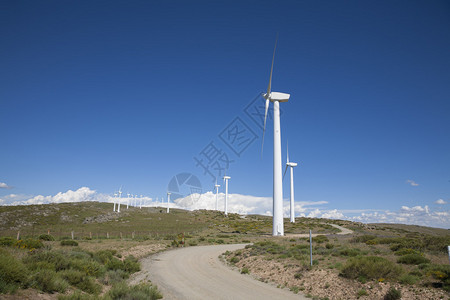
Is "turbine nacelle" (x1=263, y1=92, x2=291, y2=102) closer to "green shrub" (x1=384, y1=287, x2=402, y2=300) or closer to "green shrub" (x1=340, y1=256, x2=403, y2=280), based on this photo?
"green shrub" (x1=340, y1=256, x2=403, y2=280)

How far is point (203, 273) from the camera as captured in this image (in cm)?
1977

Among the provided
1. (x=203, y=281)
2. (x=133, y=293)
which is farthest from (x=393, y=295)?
(x=133, y=293)

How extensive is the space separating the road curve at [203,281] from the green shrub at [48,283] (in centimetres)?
504

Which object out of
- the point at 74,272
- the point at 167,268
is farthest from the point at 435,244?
the point at 74,272

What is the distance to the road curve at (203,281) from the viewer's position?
14.3m

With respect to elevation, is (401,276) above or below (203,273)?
above

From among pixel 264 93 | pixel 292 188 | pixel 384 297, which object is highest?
pixel 264 93

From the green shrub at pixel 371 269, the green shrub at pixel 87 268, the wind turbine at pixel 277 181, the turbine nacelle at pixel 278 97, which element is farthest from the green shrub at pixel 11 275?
the turbine nacelle at pixel 278 97

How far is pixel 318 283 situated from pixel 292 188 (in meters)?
72.2

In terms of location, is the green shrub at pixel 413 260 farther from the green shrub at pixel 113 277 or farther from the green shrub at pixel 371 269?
the green shrub at pixel 113 277

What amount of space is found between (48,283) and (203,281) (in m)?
9.21

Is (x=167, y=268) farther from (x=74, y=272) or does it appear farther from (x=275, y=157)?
(x=275, y=157)

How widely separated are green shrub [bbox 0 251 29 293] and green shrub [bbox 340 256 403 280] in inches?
617

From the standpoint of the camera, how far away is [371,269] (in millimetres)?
14375
